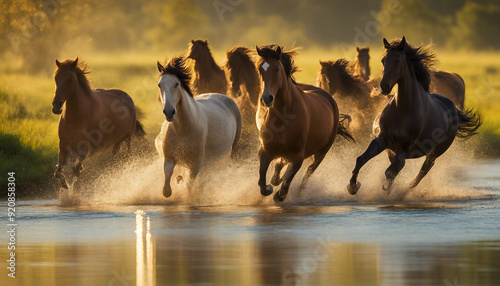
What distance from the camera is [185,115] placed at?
14.6 meters

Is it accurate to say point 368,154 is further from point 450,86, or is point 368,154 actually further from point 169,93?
point 450,86

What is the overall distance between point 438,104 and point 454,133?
747 mm

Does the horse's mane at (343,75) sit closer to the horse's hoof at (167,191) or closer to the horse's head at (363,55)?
the horse's head at (363,55)

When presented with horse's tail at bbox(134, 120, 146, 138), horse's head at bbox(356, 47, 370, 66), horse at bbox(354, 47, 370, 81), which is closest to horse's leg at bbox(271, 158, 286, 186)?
horse's tail at bbox(134, 120, 146, 138)

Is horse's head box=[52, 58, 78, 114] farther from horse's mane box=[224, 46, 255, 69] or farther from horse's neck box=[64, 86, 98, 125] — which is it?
horse's mane box=[224, 46, 255, 69]

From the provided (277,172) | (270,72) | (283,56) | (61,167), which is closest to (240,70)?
(277,172)

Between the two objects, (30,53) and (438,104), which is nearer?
(438,104)

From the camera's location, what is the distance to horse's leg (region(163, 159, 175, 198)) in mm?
14391

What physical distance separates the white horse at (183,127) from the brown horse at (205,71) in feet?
14.3

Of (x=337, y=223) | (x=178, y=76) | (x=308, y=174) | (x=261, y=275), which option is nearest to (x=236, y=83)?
(x=308, y=174)

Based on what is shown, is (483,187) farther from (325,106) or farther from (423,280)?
(423,280)

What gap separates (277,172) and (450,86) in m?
7.66

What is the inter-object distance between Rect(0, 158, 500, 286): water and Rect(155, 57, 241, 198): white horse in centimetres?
46

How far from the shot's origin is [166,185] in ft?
47.3
